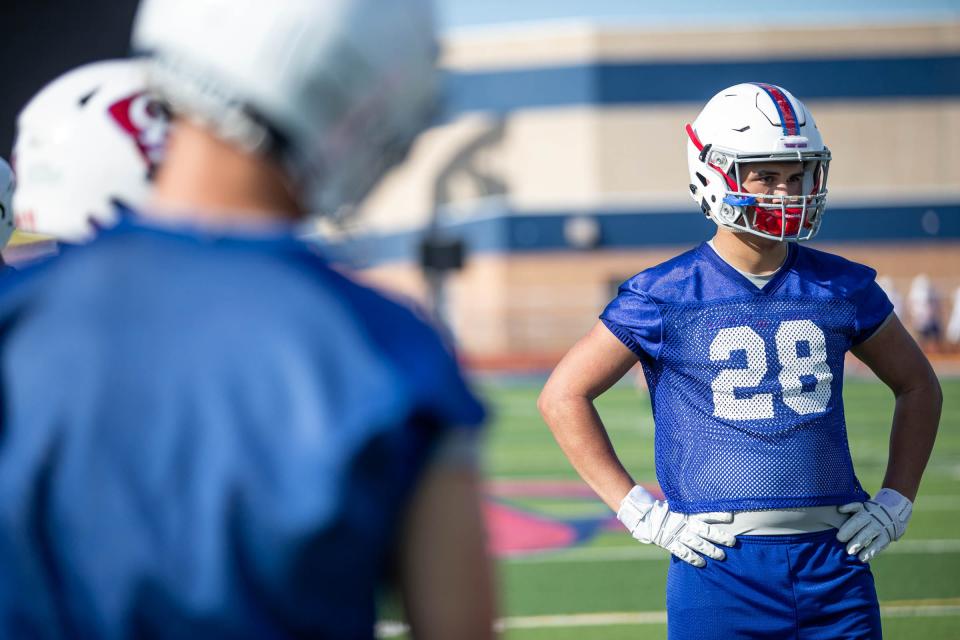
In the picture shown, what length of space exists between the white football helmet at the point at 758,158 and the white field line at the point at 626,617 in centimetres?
342

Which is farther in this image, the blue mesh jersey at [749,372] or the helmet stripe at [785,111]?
the helmet stripe at [785,111]

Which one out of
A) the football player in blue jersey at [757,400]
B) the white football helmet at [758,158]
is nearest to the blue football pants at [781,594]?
the football player in blue jersey at [757,400]

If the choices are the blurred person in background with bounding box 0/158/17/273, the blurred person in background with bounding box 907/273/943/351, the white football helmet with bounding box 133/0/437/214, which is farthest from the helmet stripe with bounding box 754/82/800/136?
the blurred person in background with bounding box 907/273/943/351

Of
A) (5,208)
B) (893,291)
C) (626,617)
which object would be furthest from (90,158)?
(893,291)

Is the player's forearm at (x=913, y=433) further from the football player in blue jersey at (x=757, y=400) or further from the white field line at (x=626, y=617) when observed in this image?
the white field line at (x=626, y=617)

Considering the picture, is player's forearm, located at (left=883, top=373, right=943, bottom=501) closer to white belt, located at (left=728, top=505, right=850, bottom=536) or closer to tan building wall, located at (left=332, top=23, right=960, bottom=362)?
white belt, located at (left=728, top=505, right=850, bottom=536)

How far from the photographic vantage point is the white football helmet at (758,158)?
143 inches

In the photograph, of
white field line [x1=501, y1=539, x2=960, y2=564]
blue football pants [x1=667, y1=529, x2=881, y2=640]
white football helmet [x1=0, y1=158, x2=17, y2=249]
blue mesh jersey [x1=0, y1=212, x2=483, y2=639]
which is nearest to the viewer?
blue mesh jersey [x1=0, y1=212, x2=483, y2=639]

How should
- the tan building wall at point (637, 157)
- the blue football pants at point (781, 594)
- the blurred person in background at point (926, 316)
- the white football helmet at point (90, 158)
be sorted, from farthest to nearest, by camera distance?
1. the tan building wall at point (637, 157)
2. the blurred person in background at point (926, 316)
3. the blue football pants at point (781, 594)
4. the white football helmet at point (90, 158)

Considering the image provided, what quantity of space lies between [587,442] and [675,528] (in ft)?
1.25

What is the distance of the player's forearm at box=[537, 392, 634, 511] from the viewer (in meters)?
3.74

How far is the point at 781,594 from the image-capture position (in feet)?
11.1

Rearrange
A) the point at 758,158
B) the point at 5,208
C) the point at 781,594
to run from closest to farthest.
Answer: the point at 781,594
the point at 758,158
the point at 5,208

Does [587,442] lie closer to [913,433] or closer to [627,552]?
[913,433]
